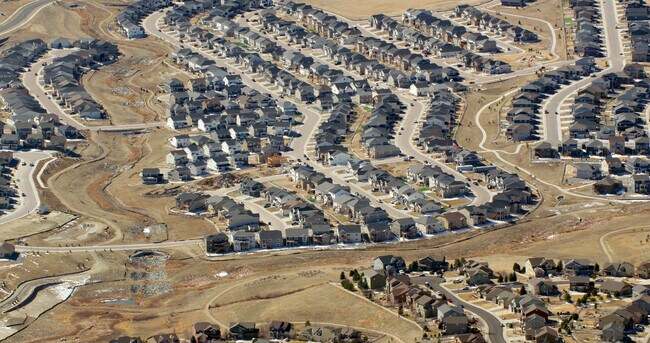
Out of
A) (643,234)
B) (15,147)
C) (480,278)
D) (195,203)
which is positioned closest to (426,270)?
(480,278)

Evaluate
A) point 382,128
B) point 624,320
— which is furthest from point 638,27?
point 624,320

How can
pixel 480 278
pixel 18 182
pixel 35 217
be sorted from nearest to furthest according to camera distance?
pixel 480 278, pixel 35 217, pixel 18 182

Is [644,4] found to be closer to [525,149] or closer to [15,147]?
[525,149]

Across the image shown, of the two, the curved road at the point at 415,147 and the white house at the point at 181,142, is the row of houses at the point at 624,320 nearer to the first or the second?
the curved road at the point at 415,147

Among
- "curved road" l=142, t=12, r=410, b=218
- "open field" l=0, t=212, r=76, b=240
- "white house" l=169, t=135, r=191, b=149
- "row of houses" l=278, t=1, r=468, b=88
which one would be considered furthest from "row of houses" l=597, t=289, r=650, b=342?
"row of houses" l=278, t=1, r=468, b=88

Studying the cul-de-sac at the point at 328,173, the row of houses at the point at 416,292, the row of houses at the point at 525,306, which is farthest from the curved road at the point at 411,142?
the row of houses at the point at 525,306
